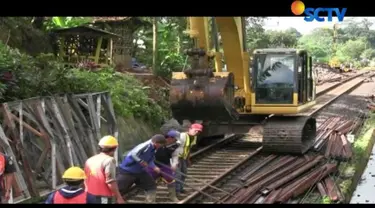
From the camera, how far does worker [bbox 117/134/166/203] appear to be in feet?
27.0

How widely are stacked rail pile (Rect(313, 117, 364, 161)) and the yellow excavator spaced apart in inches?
17.5

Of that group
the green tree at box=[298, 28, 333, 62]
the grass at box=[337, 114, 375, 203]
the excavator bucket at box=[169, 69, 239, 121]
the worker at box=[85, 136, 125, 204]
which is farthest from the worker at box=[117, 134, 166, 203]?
the green tree at box=[298, 28, 333, 62]

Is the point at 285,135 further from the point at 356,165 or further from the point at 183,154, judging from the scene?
the point at 183,154

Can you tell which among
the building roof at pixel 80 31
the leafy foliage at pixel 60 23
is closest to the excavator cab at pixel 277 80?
the building roof at pixel 80 31

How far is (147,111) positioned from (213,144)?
340 centimetres

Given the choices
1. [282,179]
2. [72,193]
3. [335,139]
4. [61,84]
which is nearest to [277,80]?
[335,139]

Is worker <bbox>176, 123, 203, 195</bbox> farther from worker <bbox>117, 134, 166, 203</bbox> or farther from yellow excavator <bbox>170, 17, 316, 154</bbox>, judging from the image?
yellow excavator <bbox>170, 17, 316, 154</bbox>

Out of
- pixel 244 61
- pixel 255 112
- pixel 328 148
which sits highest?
pixel 244 61

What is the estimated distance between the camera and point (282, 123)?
13.9 m

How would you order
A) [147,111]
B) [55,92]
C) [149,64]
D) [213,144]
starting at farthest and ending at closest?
[149,64] < [147,111] < [213,144] < [55,92]
